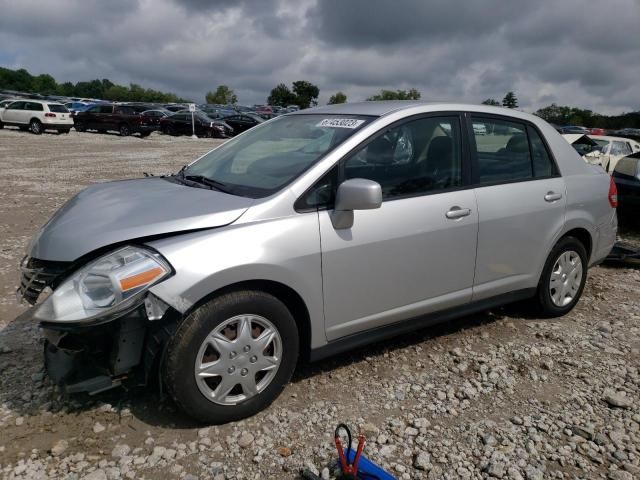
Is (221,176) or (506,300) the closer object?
(221,176)

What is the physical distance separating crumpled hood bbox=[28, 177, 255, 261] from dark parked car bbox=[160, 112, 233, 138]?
26.1 meters

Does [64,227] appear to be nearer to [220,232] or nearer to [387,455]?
[220,232]

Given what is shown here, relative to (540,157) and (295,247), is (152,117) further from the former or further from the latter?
(295,247)

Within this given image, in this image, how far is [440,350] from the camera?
382 cm

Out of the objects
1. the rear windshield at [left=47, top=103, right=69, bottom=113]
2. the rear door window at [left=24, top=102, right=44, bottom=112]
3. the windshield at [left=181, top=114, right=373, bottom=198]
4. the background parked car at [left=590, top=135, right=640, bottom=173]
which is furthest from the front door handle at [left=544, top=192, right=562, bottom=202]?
the rear door window at [left=24, top=102, right=44, bottom=112]

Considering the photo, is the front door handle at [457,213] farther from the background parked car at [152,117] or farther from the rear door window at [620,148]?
the background parked car at [152,117]

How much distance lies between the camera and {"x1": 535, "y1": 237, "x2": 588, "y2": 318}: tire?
13.9 ft

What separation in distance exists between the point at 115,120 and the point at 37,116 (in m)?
3.54

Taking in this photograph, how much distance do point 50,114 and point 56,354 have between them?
86.1 feet

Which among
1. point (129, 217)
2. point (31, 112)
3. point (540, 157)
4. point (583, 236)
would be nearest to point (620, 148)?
point (583, 236)

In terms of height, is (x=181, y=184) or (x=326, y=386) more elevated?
(x=181, y=184)

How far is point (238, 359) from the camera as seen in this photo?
9.02ft

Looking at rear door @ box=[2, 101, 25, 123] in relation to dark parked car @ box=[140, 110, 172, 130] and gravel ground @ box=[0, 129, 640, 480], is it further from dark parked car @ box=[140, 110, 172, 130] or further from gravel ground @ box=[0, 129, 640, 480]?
gravel ground @ box=[0, 129, 640, 480]

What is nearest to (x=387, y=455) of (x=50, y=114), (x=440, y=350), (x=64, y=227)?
(x=440, y=350)
